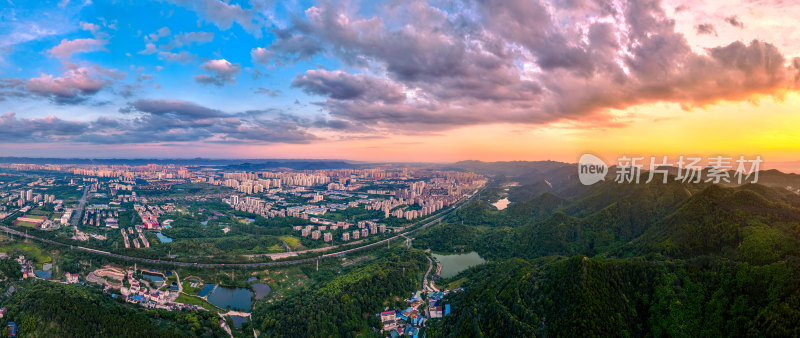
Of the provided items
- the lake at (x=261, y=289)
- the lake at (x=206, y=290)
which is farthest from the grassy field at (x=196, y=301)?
the lake at (x=261, y=289)

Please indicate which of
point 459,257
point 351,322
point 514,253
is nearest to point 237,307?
point 351,322

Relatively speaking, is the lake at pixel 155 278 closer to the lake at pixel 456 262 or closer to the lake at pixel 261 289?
the lake at pixel 261 289

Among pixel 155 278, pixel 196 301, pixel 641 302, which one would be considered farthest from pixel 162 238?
pixel 641 302

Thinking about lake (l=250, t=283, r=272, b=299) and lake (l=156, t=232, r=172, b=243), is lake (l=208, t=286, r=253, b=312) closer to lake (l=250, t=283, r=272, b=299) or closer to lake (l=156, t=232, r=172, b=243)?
lake (l=250, t=283, r=272, b=299)

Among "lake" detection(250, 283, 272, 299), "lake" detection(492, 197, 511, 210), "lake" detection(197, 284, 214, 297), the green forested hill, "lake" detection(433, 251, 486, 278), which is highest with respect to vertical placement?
the green forested hill

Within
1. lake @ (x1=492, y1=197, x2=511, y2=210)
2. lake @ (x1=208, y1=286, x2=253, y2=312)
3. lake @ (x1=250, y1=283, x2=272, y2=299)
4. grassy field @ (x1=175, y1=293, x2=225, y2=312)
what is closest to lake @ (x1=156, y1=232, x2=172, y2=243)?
lake @ (x1=208, y1=286, x2=253, y2=312)

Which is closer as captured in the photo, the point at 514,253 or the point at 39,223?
the point at 514,253

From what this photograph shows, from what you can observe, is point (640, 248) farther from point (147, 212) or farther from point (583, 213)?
point (147, 212)
